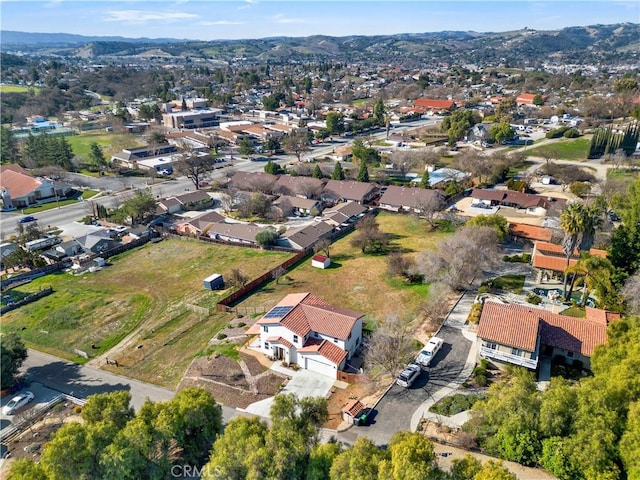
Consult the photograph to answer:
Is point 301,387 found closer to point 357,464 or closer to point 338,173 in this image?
point 357,464

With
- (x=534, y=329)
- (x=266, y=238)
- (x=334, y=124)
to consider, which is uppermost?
(x=334, y=124)

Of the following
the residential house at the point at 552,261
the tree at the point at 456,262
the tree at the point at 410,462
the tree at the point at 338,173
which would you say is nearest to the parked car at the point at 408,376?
the tree at the point at 410,462

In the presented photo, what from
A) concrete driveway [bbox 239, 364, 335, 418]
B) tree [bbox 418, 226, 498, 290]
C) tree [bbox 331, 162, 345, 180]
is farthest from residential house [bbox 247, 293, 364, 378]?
tree [bbox 331, 162, 345, 180]

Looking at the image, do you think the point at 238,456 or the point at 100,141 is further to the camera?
the point at 100,141

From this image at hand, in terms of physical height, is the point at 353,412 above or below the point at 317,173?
below

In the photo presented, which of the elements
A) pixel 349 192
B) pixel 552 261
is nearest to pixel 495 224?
pixel 552 261
